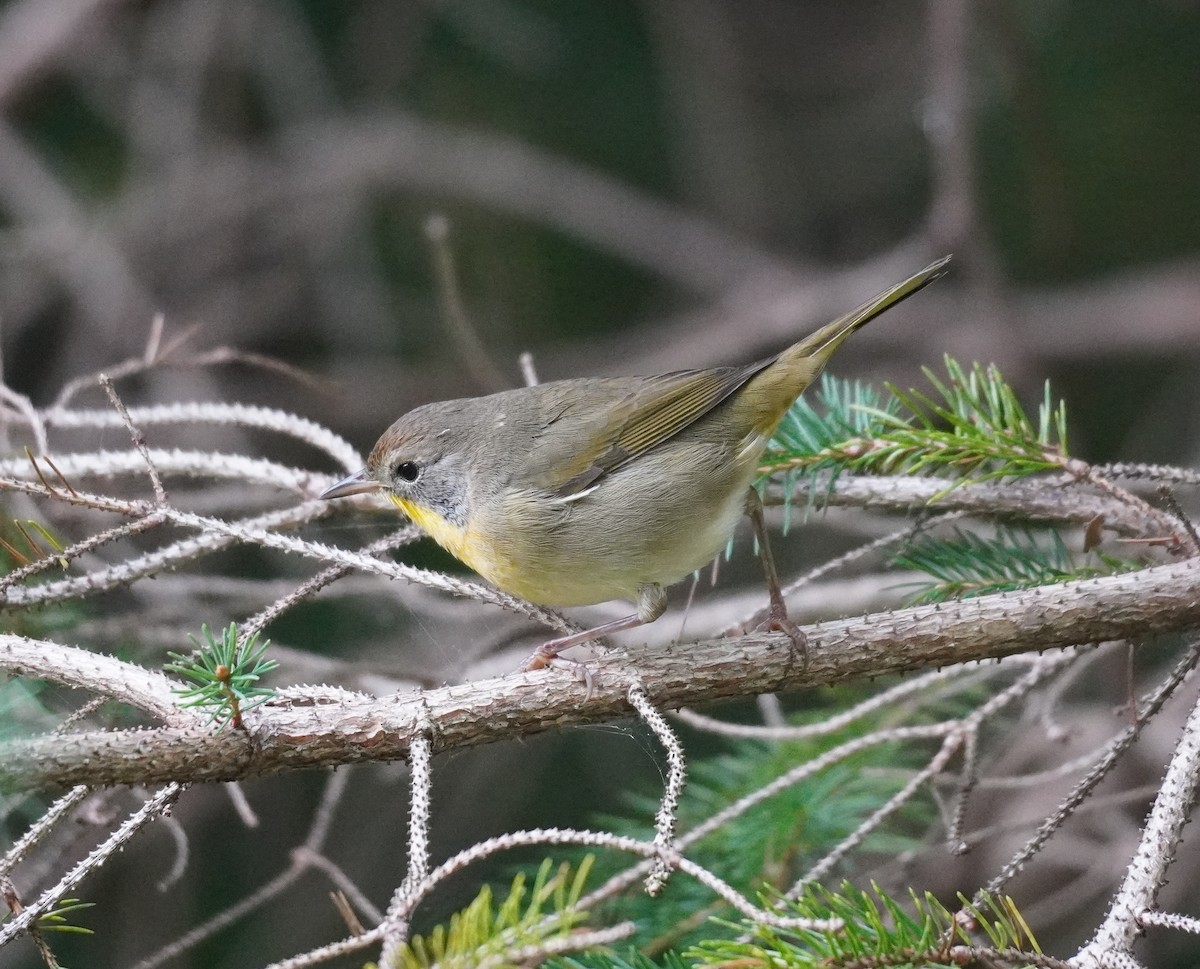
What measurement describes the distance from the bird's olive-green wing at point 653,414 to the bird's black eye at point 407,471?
0.42m

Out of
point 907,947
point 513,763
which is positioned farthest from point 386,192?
point 907,947

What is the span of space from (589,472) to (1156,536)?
1.48 metres


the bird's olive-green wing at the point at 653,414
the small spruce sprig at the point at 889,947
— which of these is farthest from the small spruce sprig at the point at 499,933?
the bird's olive-green wing at the point at 653,414

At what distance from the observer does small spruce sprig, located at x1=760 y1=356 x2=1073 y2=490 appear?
2527 millimetres

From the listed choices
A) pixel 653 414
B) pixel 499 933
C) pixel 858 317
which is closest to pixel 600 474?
pixel 653 414

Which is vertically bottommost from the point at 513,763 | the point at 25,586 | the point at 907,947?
the point at 907,947

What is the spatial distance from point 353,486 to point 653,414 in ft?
3.07

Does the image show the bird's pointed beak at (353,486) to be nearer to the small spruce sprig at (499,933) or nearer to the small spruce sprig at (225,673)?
the small spruce sprig at (225,673)

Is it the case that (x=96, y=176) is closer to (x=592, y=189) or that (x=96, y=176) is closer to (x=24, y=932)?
(x=592, y=189)

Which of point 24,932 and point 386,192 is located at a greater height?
point 386,192

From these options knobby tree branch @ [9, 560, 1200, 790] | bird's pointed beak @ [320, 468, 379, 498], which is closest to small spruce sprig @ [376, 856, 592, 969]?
knobby tree branch @ [9, 560, 1200, 790]

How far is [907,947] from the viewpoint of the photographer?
175cm

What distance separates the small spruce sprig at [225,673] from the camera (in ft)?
6.14

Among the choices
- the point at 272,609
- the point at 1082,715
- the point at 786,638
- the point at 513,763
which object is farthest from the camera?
the point at 513,763
